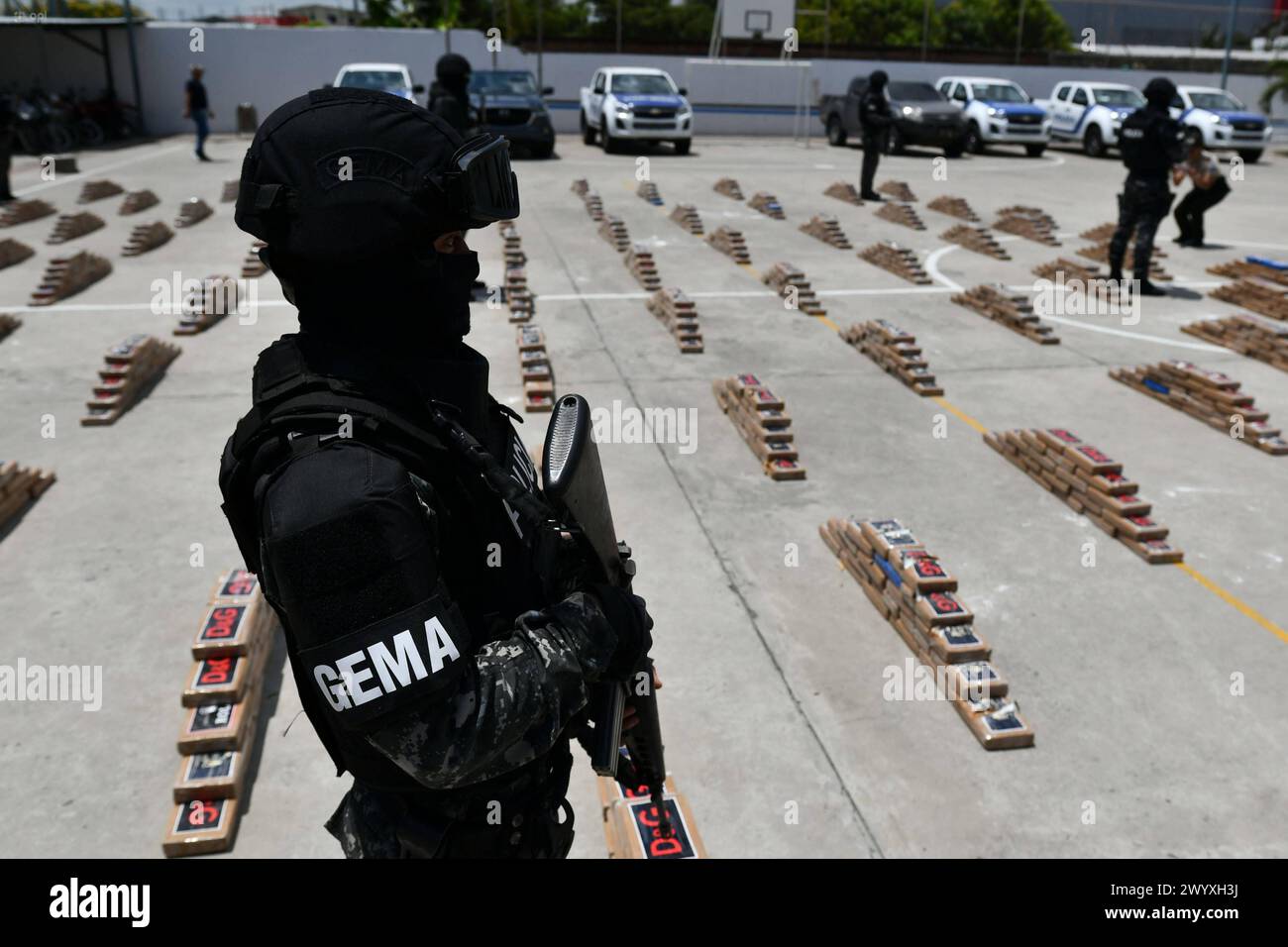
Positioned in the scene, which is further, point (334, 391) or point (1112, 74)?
point (1112, 74)

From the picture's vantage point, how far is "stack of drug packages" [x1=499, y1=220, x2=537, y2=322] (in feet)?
33.7

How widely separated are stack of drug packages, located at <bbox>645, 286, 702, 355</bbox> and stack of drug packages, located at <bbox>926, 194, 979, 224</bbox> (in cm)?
795

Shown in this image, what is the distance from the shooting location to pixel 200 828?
353cm

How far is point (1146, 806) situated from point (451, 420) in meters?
3.25

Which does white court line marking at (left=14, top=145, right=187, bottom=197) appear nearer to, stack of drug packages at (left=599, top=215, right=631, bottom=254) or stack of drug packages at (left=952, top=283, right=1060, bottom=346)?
stack of drug packages at (left=599, top=215, right=631, bottom=254)

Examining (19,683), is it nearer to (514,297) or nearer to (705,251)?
(514,297)

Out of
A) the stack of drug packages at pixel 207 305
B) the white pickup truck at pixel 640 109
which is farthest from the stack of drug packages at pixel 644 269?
the white pickup truck at pixel 640 109

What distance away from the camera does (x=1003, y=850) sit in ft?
11.6

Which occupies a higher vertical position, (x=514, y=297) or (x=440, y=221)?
(x=440, y=221)

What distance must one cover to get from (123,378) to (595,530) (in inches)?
275

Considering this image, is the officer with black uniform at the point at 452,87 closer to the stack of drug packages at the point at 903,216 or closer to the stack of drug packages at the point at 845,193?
the stack of drug packages at the point at 903,216

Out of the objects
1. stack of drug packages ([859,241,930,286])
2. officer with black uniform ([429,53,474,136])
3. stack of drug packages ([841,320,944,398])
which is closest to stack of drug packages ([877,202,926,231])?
stack of drug packages ([859,241,930,286])

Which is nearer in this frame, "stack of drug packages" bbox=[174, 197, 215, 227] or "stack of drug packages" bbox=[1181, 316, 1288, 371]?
"stack of drug packages" bbox=[1181, 316, 1288, 371]
